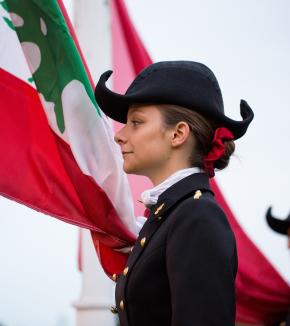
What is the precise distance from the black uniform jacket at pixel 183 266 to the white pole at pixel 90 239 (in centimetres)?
160

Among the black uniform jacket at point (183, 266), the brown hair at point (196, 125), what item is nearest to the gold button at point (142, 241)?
the black uniform jacket at point (183, 266)

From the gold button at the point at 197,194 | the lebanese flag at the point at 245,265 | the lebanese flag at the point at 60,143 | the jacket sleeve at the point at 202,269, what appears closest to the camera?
the jacket sleeve at the point at 202,269

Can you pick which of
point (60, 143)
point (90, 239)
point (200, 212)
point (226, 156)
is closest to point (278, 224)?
point (90, 239)

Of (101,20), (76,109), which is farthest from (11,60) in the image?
(101,20)

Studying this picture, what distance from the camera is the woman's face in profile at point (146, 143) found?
1851 millimetres

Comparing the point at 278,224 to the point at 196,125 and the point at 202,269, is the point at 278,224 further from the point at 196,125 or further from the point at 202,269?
the point at 202,269

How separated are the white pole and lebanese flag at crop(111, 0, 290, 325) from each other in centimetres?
22

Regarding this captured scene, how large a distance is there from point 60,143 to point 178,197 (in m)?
0.93

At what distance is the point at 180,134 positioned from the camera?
1840mm

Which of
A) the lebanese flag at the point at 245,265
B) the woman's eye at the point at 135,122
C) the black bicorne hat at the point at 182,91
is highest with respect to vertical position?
the black bicorne hat at the point at 182,91

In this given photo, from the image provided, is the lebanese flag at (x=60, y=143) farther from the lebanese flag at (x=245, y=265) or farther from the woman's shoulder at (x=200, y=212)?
the lebanese flag at (x=245, y=265)

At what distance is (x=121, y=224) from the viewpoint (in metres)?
2.50

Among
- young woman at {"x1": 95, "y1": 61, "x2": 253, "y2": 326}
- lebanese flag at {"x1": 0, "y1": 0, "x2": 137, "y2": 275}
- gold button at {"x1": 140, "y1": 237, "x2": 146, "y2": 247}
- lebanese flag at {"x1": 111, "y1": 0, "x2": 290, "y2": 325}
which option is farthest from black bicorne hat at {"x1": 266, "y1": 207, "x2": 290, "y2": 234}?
gold button at {"x1": 140, "y1": 237, "x2": 146, "y2": 247}

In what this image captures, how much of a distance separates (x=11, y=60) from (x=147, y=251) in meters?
1.31
